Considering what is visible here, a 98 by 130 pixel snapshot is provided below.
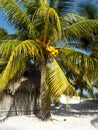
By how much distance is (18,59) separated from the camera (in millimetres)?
12789

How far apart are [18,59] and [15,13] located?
6.31ft

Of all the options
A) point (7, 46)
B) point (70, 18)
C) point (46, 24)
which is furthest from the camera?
point (70, 18)

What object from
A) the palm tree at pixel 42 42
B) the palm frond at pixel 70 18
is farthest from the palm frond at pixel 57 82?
the palm frond at pixel 70 18

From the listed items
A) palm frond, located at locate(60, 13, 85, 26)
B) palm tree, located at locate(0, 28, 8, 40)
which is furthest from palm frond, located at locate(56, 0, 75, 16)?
palm tree, located at locate(0, 28, 8, 40)

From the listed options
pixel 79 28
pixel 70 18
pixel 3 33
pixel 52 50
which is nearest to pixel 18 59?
pixel 52 50

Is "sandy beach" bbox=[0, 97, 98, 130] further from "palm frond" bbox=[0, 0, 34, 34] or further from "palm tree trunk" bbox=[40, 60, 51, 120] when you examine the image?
"palm frond" bbox=[0, 0, 34, 34]

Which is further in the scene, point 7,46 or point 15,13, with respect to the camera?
point 15,13

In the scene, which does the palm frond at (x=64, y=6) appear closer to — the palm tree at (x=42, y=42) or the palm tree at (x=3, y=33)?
the palm tree at (x=42, y=42)

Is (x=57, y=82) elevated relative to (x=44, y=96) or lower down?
elevated

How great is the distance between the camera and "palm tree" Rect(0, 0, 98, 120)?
12172 mm

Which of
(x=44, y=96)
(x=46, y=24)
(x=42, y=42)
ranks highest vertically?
(x=46, y=24)

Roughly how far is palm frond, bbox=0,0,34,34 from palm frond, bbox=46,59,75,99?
1930 millimetres

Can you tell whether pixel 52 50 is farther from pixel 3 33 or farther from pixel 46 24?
pixel 3 33

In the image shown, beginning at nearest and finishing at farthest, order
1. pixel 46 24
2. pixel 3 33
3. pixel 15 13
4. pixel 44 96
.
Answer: pixel 46 24
pixel 15 13
pixel 44 96
pixel 3 33
